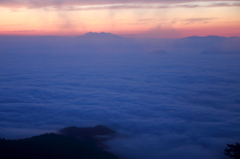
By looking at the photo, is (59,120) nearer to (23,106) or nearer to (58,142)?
(23,106)

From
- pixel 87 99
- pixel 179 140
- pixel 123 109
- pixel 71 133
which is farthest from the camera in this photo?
pixel 87 99

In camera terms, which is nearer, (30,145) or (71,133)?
(30,145)

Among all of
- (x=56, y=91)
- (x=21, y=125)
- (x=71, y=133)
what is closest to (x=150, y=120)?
(x=71, y=133)

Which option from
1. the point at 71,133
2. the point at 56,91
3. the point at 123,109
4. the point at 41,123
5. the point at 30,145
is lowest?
the point at 30,145

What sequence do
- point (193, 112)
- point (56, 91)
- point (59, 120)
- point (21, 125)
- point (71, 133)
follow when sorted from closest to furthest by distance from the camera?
point (71, 133) < point (21, 125) < point (59, 120) < point (193, 112) < point (56, 91)

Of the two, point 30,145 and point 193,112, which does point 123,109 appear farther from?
point 30,145

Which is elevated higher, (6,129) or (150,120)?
(150,120)
